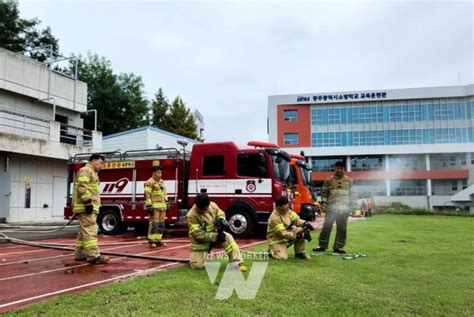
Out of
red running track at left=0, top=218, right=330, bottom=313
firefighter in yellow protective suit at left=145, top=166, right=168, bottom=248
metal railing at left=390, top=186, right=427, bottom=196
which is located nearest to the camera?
red running track at left=0, top=218, right=330, bottom=313

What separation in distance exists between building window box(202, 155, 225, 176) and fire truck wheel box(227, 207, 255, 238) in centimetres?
114

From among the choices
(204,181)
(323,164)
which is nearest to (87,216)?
(204,181)

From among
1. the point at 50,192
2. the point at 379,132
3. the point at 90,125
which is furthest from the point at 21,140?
the point at 379,132

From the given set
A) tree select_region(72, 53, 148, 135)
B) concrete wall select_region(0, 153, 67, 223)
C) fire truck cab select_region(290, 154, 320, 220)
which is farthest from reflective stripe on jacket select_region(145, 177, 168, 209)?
tree select_region(72, 53, 148, 135)

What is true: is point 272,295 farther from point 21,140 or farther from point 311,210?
point 21,140

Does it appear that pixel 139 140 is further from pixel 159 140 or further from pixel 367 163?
pixel 367 163

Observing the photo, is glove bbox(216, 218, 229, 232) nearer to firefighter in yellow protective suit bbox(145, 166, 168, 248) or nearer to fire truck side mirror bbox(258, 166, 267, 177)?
firefighter in yellow protective suit bbox(145, 166, 168, 248)

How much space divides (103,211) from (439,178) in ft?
162

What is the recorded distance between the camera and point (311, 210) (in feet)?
48.6

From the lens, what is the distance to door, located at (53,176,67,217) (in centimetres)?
1991

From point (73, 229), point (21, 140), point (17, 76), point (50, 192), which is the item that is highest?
point (17, 76)

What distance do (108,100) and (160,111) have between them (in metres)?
7.20

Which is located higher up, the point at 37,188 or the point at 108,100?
the point at 108,100

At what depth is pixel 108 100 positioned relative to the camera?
3691cm
